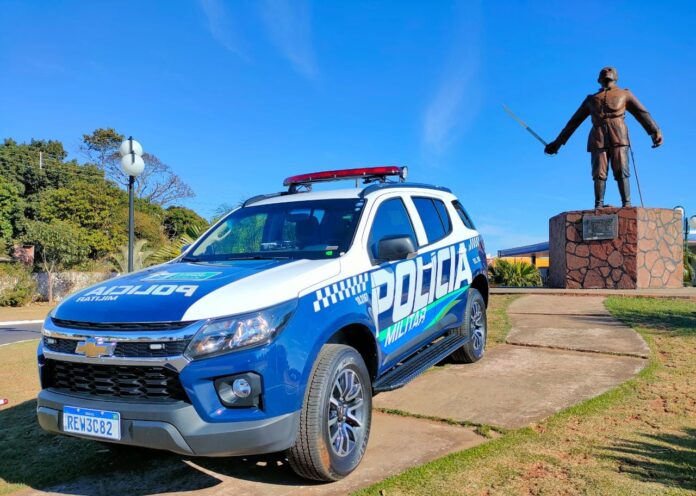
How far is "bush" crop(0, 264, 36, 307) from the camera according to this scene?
73.6 ft

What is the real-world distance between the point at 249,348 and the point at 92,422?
0.96 meters

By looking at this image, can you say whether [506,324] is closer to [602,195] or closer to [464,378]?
[464,378]

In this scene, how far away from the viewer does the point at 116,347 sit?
9.54 feet

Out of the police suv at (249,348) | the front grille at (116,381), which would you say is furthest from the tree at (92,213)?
the front grille at (116,381)

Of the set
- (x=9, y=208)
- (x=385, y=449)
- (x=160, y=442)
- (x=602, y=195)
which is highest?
(x=9, y=208)

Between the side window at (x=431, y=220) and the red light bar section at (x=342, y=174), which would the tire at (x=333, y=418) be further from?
the red light bar section at (x=342, y=174)

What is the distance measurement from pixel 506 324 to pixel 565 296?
3.92m

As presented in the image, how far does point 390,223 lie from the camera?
4.48m

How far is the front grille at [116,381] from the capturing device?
2834 millimetres

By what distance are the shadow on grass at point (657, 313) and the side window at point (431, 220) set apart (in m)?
4.05

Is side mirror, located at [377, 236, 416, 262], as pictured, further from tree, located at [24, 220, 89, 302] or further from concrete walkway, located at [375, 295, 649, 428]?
tree, located at [24, 220, 89, 302]

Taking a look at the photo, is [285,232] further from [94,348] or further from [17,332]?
[17,332]

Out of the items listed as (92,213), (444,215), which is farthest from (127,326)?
(92,213)

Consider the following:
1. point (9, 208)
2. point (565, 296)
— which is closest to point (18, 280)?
point (9, 208)
